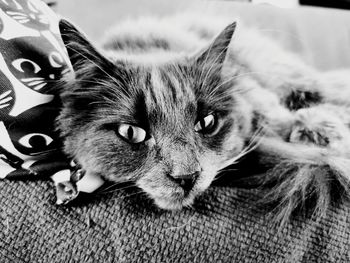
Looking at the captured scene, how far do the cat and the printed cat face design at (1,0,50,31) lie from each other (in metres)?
0.12

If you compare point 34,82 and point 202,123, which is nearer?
point 34,82

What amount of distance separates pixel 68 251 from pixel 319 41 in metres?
1.48

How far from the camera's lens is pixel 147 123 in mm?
828

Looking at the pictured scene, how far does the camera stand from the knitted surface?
722 millimetres

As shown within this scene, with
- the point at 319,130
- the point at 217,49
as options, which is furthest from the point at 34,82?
the point at 319,130

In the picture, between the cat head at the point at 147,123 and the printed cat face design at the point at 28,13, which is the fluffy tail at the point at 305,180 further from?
the printed cat face design at the point at 28,13

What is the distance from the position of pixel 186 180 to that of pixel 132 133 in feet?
0.57

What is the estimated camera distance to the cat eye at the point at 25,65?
77 centimetres

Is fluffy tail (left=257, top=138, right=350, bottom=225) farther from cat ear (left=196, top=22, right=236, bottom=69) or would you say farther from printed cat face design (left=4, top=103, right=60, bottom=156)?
printed cat face design (left=4, top=103, right=60, bottom=156)

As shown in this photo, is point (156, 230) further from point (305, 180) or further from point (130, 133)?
point (305, 180)

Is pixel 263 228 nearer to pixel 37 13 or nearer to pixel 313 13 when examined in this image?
pixel 37 13

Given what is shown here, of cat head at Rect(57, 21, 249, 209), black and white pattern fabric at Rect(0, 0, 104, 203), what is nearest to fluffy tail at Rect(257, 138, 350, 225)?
cat head at Rect(57, 21, 249, 209)

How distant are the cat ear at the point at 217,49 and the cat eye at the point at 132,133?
26cm

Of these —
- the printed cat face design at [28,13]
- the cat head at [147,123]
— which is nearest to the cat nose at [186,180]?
the cat head at [147,123]
